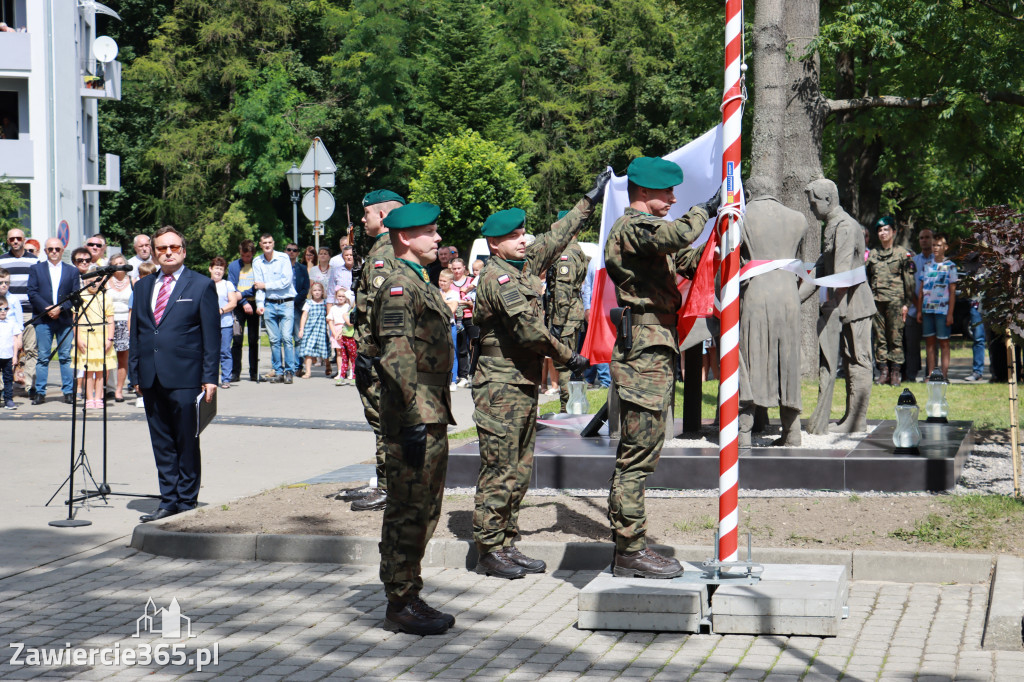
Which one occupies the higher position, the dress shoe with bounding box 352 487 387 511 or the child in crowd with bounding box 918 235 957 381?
the child in crowd with bounding box 918 235 957 381

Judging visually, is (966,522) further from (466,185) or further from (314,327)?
(466,185)

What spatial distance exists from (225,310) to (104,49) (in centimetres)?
2945

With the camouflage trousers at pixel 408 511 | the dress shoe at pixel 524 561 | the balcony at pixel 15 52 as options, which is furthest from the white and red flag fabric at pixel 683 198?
the balcony at pixel 15 52

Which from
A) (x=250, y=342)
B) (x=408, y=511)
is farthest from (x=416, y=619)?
(x=250, y=342)

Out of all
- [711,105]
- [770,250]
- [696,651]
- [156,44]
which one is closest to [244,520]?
[696,651]

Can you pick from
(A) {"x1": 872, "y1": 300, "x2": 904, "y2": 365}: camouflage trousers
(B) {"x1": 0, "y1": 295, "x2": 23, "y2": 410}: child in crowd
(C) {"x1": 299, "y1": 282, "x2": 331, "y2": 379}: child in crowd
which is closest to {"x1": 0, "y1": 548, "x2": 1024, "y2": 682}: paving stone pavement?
(B) {"x1": 0, "y1": 295, "x2": 23, "y2": 410}: child in crowd

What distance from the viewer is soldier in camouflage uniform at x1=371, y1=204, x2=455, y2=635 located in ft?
20.0

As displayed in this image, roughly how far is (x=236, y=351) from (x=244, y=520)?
11.6 metres

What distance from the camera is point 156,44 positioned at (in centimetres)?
5278

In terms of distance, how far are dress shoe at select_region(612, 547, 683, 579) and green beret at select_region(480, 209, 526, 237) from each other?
2082 mm

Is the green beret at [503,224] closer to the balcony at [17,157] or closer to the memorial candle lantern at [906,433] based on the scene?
the memorial candle lantern at [906,433]

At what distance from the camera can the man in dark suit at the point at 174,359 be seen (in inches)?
366

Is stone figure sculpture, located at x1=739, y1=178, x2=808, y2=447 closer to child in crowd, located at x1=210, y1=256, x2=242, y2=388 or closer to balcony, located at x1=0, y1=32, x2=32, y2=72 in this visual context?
child in crowd, located at x1=210, y1=256, x2=242, y2=388

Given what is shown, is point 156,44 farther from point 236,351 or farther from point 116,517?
point 116,517
